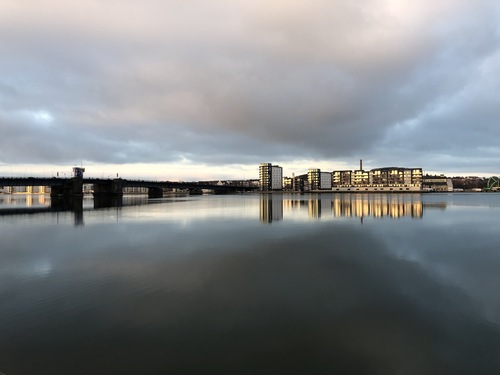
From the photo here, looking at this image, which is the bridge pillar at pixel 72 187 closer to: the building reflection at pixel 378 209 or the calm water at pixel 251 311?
the building reflection at pixel 378 209

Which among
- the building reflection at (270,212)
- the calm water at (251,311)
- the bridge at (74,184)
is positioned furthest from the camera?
the bridge at (74,184)

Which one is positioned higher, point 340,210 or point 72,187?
point 72,187

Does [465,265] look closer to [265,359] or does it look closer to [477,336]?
[477,336]

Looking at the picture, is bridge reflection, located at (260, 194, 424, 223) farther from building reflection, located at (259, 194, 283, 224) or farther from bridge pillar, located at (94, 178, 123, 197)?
bridge pillar, located at (94, 178, 123, 197)

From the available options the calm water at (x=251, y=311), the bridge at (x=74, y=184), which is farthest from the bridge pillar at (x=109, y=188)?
the calm water at (x=251, y=311)

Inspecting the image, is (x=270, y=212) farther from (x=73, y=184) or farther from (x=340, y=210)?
(x=73, y=184)

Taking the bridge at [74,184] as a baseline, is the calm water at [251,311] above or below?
below

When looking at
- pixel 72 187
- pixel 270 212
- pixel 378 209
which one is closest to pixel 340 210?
pixel 378 209

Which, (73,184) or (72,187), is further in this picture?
(72,187)

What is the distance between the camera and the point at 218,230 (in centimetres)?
3606

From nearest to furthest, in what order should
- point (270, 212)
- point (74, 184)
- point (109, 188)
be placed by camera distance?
point (270, 212) < point (74, 184) < point (109, 188)

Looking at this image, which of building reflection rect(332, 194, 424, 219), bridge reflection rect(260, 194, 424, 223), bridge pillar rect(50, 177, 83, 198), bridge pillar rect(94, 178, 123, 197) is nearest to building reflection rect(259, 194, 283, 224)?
bridge reflection rect(260, 194, 424, 223)

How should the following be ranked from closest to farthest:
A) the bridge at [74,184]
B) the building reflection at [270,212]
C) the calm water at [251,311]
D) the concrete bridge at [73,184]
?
the calm water at [251,311] < the building reflection at [270,212] < the concrete bridge at [73,184] < the bridge at [74,184]

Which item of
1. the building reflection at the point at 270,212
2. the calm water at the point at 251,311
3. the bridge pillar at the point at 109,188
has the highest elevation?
the bridge pillar at the point at 109,188
